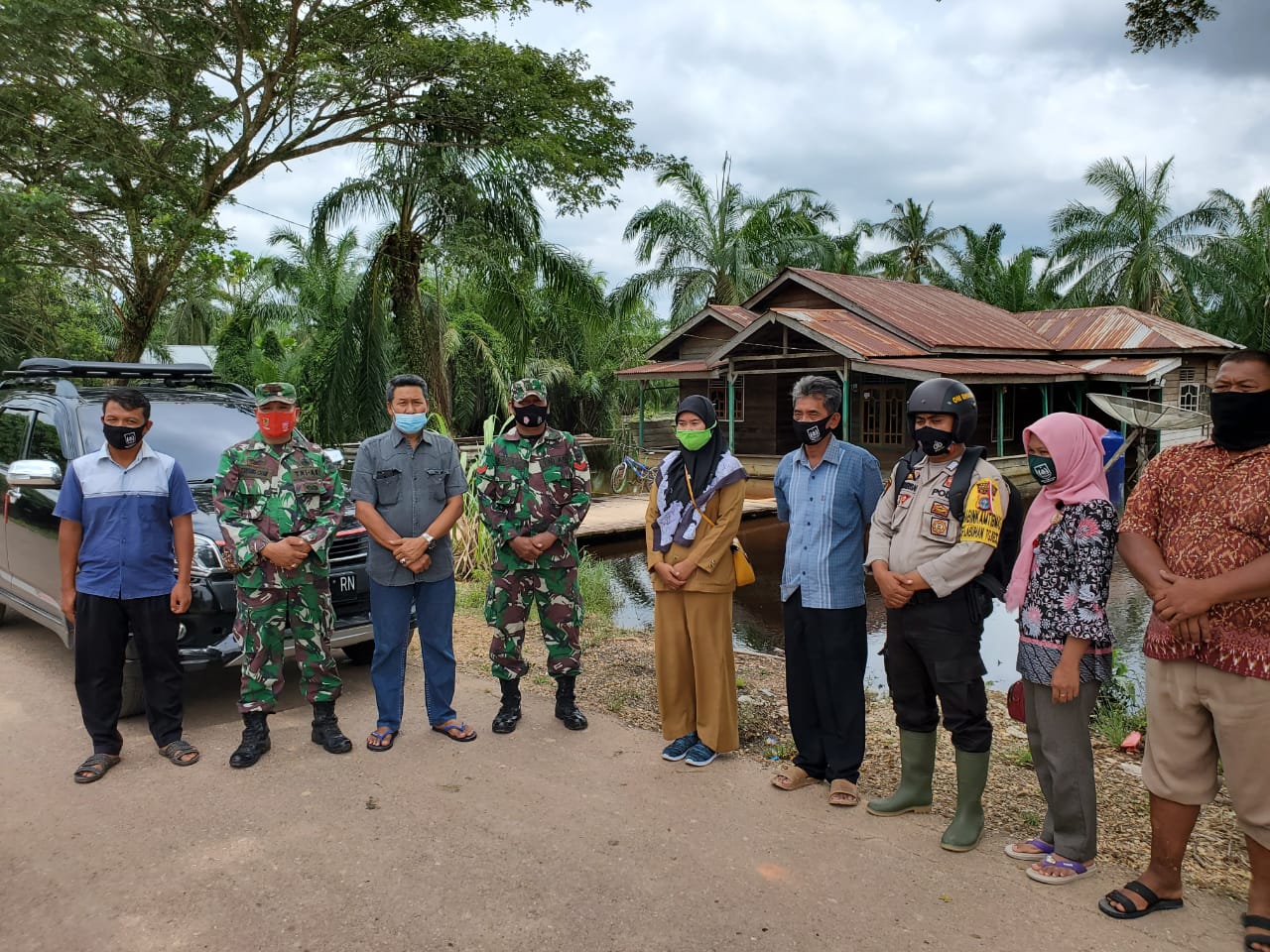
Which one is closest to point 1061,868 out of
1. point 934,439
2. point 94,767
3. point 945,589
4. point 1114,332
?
point 945,589

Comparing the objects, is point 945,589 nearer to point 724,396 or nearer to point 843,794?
point 843,794

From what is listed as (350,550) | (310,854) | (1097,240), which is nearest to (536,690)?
(350,550)

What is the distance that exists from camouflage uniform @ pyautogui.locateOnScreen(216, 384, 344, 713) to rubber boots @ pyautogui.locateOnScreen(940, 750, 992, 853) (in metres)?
3.02

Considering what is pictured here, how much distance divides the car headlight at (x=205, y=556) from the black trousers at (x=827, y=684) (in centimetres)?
305

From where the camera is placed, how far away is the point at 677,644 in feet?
14.6

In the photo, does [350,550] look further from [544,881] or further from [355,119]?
[355,119]

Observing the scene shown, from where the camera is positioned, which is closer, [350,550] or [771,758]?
[771,758]

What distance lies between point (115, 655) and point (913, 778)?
149 inches

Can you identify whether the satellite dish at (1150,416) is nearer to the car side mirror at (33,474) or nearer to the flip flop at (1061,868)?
the flip flop at (1061,868)

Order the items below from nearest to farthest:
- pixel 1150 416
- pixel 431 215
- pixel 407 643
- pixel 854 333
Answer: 1. pixel 407 643
2. pixel 431 215
3. pixel 1150 416
4. pixel 854 333

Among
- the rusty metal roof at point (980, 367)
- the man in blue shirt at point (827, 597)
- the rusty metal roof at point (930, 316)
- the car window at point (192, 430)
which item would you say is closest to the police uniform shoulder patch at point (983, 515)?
the man in blue shirt at point (827, 597)

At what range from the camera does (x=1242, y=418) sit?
9.71 ft

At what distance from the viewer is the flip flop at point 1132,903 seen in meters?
3.02

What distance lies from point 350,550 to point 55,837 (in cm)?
221
